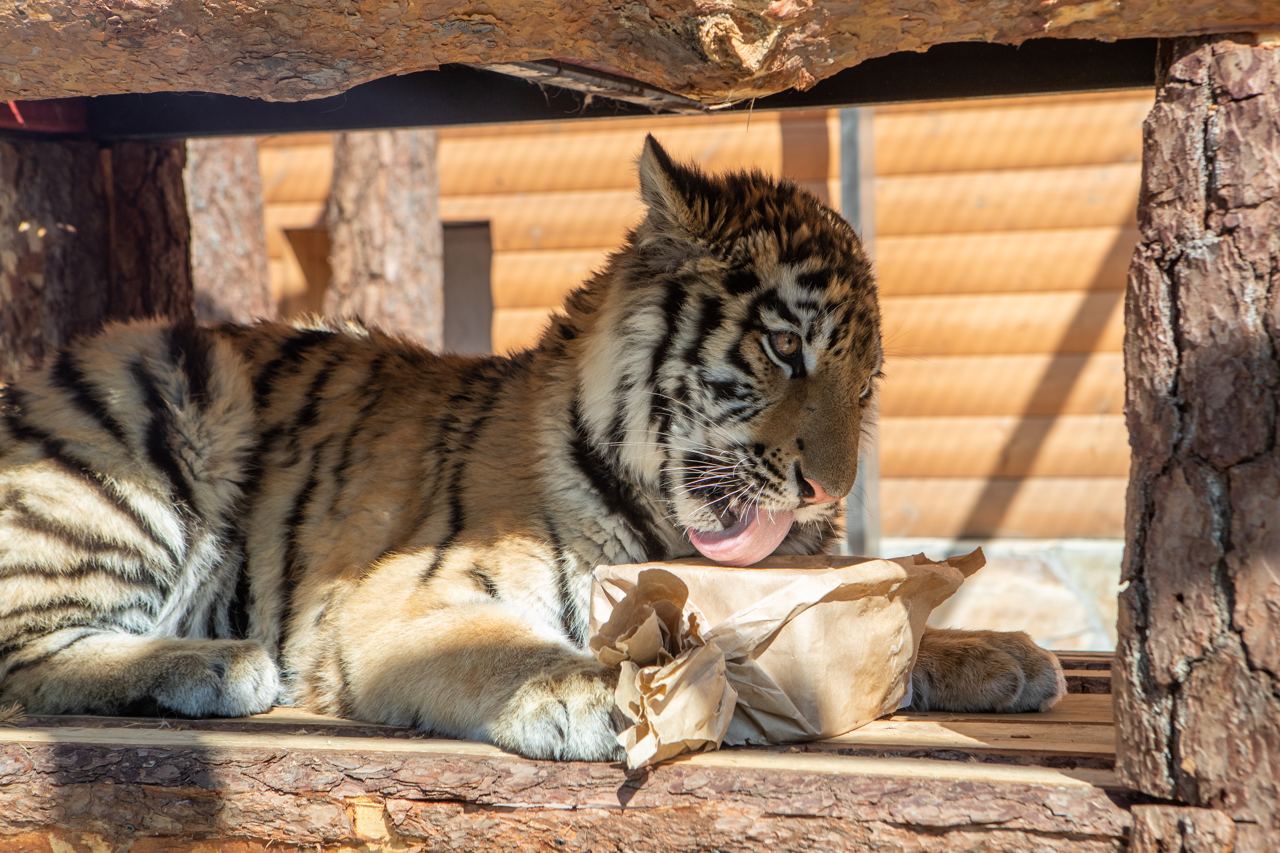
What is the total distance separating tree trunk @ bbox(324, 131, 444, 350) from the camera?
240 inches

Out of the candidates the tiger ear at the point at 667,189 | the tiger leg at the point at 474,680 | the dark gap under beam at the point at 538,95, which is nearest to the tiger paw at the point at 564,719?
the tiger leg at the point at 474,680

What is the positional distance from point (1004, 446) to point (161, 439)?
186 inches

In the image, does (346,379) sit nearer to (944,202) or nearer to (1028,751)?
(1028,751)

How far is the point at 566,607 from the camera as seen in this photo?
248 centimetres

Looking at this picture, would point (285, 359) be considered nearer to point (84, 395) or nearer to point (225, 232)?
point (84, 395)

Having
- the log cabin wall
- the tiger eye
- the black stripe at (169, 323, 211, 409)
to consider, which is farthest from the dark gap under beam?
the log cabin wall

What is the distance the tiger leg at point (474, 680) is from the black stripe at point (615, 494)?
0.29m

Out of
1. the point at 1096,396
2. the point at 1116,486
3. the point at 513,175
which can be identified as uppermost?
the point at 513,175

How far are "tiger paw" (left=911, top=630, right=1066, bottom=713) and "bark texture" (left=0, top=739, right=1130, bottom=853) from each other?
23.7 inches

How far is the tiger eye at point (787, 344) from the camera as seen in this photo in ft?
7.78

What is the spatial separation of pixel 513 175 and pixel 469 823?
5.61m

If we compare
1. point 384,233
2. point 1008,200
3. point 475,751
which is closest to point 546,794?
point 475,751

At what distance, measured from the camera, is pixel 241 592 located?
2.85 m

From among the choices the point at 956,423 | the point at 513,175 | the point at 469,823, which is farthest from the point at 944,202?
the point at 469,823
